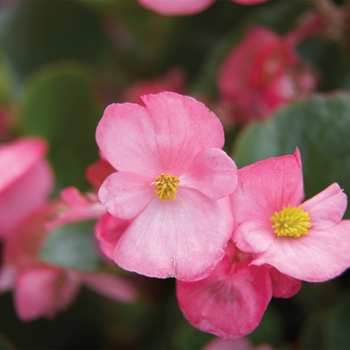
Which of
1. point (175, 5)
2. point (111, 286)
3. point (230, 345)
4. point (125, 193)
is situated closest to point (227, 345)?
point (230, 345)

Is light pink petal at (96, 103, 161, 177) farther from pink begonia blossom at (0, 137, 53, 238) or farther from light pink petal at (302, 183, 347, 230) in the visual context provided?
pink begonia blossom at (0, 137, 53, 238)

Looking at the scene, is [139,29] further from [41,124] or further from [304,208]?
[304,208]

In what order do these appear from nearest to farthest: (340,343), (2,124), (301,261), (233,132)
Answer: (301,261), (340,343), (233,132), (2,124)

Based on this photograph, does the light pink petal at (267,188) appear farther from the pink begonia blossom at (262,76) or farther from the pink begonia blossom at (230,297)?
the pink begonia blossom at (262,76)

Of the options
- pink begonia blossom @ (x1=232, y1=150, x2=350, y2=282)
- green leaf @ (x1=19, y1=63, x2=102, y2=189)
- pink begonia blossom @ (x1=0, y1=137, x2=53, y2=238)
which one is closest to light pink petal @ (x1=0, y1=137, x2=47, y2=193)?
pink begonia blossom @ (x1=0, y1=137, x2=53, y2=238)

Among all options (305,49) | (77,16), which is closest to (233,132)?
(305,49)
